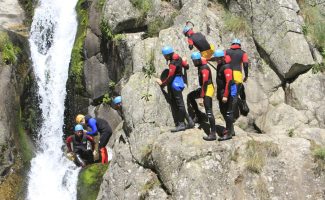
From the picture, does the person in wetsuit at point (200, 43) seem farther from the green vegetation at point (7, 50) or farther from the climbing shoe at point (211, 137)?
the green vegetation at point (7, 50)

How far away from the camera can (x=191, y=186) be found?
11984mm

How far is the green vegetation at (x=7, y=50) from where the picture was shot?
17266 millimetres

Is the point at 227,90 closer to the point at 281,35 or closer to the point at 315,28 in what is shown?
the point at 281,35

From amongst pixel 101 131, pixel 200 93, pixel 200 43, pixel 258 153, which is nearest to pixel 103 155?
pixel 101 131

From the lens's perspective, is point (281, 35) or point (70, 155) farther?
point (70, 155)

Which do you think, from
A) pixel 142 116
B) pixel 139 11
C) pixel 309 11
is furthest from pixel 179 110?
pixel 309 11

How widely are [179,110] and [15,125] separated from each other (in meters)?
6.59

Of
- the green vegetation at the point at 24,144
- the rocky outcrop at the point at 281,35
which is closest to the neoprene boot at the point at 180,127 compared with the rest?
the rocky outcrop at the point at 281,35

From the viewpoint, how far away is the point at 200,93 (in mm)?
13320

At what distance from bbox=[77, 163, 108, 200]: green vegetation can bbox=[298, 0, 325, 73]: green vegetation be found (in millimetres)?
7757

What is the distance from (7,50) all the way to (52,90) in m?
2.58

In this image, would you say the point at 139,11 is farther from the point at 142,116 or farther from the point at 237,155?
the point at 237,155

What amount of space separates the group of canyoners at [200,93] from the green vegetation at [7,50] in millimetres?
3782

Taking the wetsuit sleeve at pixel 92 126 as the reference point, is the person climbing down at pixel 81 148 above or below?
below
